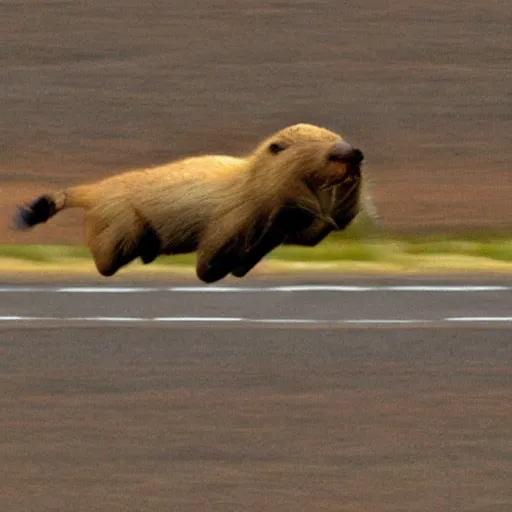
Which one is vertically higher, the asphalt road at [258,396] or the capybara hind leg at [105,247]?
the capybara hind leg at [105,247]

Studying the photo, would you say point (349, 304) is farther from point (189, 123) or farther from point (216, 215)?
point (189, 123)

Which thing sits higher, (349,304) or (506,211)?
(349,304)

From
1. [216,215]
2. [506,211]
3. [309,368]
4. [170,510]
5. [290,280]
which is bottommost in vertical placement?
[506,211]

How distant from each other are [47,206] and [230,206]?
592 millimetres

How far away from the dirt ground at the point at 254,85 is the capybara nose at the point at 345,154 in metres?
11.1

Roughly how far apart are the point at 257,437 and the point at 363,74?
37.6ft

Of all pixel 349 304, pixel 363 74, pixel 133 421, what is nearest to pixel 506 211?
pixel 363 74

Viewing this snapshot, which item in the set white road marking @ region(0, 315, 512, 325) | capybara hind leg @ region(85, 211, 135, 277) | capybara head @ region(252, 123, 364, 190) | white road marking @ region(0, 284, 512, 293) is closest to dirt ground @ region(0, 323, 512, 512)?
white road marking @ region(0, 315, 512, 325)

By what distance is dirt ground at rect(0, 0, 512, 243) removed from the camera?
17453mm

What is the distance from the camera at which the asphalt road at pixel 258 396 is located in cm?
663

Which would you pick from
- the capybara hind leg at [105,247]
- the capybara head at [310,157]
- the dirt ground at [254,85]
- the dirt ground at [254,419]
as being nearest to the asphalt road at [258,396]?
the dirt ground at [254,419]

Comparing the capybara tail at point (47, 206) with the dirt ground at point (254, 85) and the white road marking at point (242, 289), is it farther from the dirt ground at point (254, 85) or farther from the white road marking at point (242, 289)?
the dirt ground at point (254, 85)

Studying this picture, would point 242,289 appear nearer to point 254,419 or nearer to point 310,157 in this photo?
point 254,419

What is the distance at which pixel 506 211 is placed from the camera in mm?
16375
